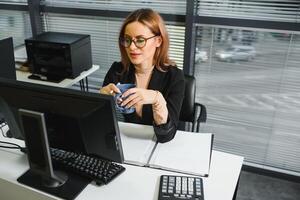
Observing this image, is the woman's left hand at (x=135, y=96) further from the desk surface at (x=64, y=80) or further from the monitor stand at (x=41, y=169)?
the desk surface at (x=64, y=80)

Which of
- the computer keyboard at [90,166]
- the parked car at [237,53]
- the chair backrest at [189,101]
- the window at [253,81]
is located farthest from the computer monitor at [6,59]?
the parked car at [237,53]

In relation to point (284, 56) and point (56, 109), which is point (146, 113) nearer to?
point (56, 109)

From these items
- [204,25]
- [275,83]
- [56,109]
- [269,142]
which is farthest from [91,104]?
[269,142]

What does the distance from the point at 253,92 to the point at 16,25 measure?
2375 mm

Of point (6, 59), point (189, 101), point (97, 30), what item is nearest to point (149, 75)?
point (189, 101)

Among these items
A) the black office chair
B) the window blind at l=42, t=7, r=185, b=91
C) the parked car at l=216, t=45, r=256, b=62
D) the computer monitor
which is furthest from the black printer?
the parked car at l=216, t=45, r=256, b=62

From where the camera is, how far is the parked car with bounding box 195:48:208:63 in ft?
7.80

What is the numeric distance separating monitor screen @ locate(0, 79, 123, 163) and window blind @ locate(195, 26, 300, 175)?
1462mm

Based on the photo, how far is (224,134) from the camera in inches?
99.3

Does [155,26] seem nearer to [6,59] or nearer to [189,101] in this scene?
[189,101]

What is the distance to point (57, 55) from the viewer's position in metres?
2.38

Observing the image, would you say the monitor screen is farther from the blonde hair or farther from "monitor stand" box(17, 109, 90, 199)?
the blonde hair

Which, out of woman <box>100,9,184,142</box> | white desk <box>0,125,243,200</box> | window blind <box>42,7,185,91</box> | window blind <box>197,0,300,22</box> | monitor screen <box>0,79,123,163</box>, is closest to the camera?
monitor screen <box>0,79,123,163</box>

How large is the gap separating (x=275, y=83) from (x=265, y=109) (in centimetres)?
22
